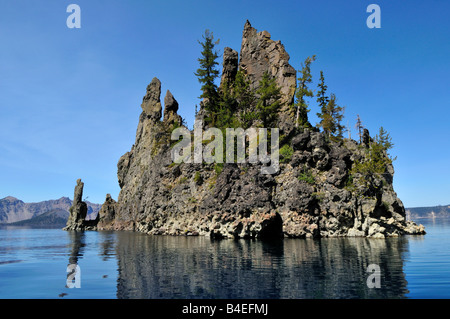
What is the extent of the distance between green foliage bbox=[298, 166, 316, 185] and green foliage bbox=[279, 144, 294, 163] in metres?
4.14

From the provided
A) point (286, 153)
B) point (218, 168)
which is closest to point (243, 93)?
point (218, 168)

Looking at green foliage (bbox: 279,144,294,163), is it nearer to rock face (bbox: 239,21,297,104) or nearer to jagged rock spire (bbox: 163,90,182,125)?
rock face (bbox: 239,21,297,104)

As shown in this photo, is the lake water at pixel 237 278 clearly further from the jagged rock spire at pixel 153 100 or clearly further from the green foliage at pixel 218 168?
the jagged rock spire at pixel 153 100

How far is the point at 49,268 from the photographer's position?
27.1 meters

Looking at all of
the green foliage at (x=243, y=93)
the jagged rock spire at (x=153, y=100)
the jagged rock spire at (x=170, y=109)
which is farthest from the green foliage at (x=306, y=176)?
the jagged rock spire at (x=153, y=100)

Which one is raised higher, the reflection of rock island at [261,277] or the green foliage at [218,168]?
the green foliage at [218,168]

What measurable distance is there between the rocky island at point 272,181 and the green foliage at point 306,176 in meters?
0.20

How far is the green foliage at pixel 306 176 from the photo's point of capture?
56.2 meters

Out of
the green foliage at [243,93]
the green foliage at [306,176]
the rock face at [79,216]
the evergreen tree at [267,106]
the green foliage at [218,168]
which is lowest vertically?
the rock face at [79,216]

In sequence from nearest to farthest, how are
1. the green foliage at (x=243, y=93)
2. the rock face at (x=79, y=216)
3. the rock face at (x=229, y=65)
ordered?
1. the green foliage at (x=243, y=93)
2. the rock face at (x=229, y=65)
3. the rock face at (x=79, y=216)

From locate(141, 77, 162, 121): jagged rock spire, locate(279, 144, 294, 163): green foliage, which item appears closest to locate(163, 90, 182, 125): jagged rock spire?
locate(141, 77, 162, 121): jagged rock spire

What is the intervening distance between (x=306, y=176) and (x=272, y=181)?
7035 mm

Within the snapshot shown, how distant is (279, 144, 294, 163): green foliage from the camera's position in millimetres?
59812
